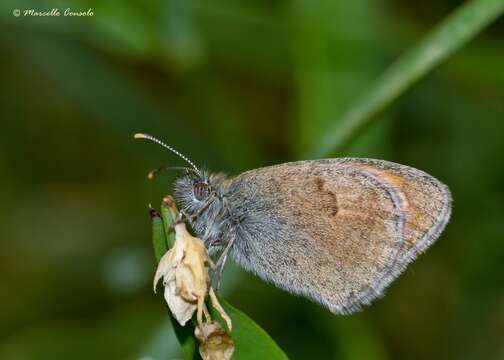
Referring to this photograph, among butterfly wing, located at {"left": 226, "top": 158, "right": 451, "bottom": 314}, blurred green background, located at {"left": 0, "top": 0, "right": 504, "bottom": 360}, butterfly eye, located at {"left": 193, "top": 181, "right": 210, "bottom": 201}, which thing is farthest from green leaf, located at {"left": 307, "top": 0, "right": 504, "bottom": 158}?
blurred green background, located at {"left": 0, "top": 0, "right": 504, "bottom": 360}

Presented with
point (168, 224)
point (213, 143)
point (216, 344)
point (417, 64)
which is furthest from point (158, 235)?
point (213, 143)

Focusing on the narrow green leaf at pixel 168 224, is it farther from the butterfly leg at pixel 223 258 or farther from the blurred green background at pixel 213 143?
the blurred green background at pixel 213 143

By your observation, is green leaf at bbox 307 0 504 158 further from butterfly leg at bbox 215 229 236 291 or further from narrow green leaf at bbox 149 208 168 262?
narrow green leaf at bbox 149 208 168 262

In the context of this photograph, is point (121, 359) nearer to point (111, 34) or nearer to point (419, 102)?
point (111, 34)

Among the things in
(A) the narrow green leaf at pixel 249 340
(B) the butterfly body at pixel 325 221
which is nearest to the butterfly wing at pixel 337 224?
(B) the butterfly body at pixel 325 221

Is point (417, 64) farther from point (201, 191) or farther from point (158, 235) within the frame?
point (158, 235)
